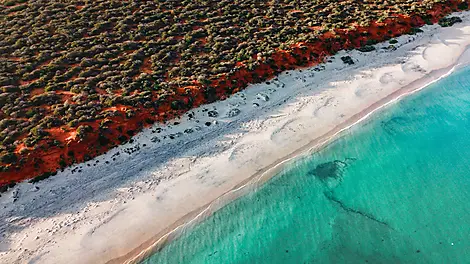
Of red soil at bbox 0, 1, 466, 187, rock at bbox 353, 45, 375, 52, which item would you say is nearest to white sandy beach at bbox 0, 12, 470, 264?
red soil at bbox 0, 1, 466, 187

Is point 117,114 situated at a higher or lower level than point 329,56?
higher

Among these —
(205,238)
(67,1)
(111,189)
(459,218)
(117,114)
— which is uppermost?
(67,1)

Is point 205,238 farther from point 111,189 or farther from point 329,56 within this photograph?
point 329,56

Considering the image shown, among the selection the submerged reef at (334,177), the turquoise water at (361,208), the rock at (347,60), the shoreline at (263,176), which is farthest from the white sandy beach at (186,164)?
the submerged reef at (334,177)

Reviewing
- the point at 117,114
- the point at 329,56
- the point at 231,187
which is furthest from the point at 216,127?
the point at 329,56

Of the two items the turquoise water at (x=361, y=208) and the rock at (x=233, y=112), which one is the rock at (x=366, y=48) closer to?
the turquoise water at (x=361, y=208)

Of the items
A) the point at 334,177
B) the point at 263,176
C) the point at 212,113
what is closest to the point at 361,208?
the point at 334,177

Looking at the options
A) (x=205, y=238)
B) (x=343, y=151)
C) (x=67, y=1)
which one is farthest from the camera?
(x=67, y=1)
